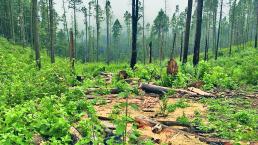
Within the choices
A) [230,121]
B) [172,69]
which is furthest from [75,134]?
[172,69]

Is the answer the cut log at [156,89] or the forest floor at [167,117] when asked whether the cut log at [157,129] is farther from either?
the cut log at [156,89]

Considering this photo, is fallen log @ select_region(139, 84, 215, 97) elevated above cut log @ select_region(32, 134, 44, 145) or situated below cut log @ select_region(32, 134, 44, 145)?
below

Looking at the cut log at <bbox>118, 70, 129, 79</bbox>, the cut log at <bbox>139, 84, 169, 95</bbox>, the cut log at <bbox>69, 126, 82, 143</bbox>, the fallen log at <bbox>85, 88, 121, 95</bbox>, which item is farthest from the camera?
the cut log at <bbox>118, 70, 129, 79</bbox>

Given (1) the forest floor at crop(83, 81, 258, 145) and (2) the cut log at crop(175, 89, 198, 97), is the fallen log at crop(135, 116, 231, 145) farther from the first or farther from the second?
(2) the cut log at crop(175, 89, 198, 97)

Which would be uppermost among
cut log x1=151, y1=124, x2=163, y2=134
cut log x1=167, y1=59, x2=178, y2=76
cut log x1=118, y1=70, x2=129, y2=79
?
cut log x1=167, y1=59, x2=178, y2=76

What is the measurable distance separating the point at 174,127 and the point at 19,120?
12.3 feet

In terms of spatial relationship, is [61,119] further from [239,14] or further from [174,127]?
[239,14]

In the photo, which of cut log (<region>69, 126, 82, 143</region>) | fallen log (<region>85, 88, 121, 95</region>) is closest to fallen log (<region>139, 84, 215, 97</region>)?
fallen log (<region>85, 88, 121, 95</region>)

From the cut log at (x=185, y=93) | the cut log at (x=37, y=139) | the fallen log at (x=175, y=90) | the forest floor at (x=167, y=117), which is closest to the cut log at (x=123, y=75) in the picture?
the fallen log at (x=175, y=90)

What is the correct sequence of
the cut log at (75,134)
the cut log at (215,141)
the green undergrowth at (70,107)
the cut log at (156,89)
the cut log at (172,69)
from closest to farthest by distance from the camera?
the green undergrowth at (70,107) → the cut log at (75,134) → the cut log at (215,141) → the cut log at (156,89) → the cut log at (172,69)

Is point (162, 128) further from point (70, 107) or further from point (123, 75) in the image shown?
point (123, 75)

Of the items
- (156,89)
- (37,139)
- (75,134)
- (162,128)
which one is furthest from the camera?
(156,89)

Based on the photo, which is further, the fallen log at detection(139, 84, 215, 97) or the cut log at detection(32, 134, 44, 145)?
the fallen log at detection(139, 84, 215, 97)

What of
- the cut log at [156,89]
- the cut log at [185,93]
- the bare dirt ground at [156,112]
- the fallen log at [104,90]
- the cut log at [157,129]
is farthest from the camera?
the fallen log at [104,90]
